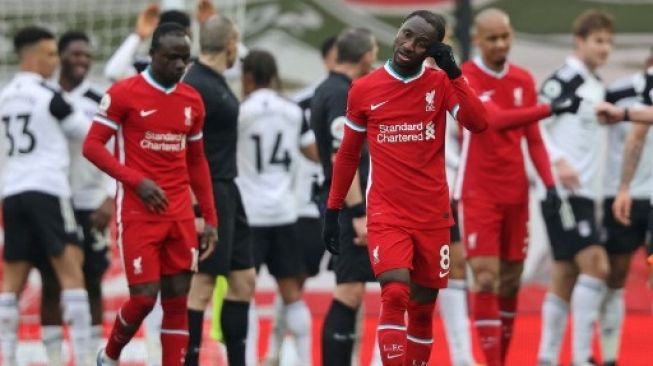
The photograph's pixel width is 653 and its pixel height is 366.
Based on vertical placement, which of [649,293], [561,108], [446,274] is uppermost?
[561,108]

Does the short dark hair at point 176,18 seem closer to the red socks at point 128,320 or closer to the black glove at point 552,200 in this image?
the red socks at point 128,320

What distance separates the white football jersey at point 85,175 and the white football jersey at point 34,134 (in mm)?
679

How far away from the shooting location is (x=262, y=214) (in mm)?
10945

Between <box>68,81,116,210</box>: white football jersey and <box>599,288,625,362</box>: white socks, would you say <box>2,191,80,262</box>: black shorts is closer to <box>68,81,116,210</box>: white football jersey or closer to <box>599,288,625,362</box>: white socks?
<box>68,81,116,210</box>: white football jersey

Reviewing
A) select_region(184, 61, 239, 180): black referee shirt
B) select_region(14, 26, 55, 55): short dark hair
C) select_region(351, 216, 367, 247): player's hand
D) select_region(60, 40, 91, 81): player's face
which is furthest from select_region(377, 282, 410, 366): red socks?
select_region(60, 40, 91, 81): player's face

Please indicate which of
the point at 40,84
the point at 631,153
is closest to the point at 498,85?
the point at 631,153

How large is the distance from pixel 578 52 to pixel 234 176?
271cm

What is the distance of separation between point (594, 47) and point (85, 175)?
3532mm

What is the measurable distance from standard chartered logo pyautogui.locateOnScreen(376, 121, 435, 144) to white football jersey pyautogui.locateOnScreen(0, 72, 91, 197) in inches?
121

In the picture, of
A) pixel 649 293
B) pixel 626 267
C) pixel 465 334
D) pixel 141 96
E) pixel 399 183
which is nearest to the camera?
pixel 399 183

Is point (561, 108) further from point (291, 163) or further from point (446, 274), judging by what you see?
point (291, 163)

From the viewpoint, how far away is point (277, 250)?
11.0 metres

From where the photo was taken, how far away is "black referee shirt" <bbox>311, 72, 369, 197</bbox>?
956cm

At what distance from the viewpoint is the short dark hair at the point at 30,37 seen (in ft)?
36.2
